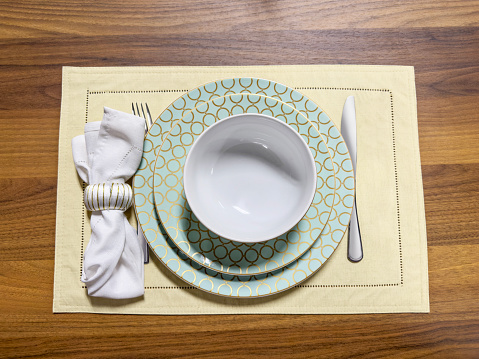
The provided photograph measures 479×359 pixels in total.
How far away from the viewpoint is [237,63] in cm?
66

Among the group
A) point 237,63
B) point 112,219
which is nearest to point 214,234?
point 112,219

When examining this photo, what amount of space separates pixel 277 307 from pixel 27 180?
45 cm

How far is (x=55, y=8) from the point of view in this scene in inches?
26.3

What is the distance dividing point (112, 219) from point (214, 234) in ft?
Result: 0.48

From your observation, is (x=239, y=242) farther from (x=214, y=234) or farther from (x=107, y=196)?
(x=107, y=196)

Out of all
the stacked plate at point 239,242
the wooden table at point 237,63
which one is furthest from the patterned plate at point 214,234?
the wooden table at point 237,63

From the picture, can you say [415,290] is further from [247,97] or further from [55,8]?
[55,8]

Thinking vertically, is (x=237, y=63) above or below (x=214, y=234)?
above

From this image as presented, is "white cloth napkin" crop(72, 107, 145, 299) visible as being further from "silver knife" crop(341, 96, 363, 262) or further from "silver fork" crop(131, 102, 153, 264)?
"silver knife" crop(341, 96, 363, 262)

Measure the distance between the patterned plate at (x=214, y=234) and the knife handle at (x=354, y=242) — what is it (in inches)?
3.0

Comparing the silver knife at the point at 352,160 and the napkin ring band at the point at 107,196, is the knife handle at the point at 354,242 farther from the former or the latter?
the napkin ring band at the point at 107,196

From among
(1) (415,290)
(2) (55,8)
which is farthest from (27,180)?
(1) (415,290)

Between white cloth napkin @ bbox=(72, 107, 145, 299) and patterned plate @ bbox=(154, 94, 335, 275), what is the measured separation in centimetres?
6

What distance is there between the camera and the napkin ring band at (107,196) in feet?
1.83
